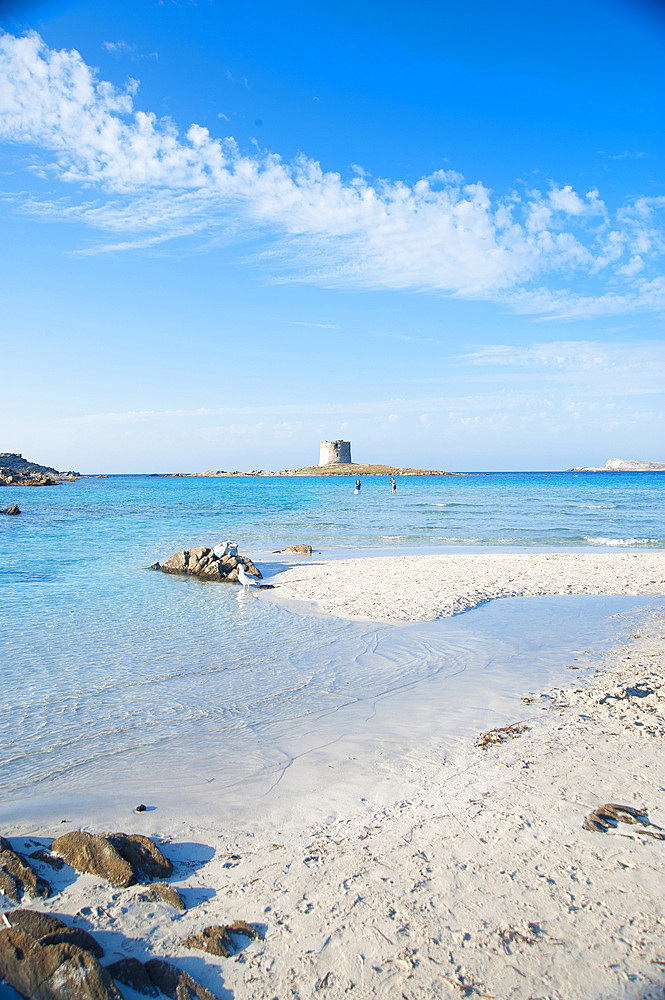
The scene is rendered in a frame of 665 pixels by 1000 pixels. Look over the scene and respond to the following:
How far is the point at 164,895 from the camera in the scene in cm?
337

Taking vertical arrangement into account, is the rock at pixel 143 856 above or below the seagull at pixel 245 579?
above

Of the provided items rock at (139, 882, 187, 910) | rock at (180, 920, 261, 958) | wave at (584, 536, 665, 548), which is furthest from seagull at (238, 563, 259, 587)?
wave at (584, 536, 665, 548)

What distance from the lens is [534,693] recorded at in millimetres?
6961

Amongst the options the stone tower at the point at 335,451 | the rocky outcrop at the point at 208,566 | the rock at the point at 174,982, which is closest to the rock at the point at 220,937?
the rock at the point at 174,982

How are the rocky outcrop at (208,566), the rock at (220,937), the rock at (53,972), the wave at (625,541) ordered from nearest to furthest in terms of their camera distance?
the rock at (53,972), the rock at (220,937), the rocky outcrop at (208,566), the wave at (625,541)

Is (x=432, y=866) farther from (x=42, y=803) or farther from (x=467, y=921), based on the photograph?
(x=42, y=803)

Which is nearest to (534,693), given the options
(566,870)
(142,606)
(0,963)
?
(566,870)

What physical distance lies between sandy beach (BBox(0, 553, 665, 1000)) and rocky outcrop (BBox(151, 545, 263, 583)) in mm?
10743

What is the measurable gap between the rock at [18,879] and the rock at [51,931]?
1.09 feet

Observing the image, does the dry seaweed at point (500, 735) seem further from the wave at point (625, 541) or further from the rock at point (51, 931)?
the wave at point (625, 541)

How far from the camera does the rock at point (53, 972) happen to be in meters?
2.64

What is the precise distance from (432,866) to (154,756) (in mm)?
2821

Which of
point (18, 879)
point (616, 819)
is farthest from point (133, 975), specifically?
point (616, 819)

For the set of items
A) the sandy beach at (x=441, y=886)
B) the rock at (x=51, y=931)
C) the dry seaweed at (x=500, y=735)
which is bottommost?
the dry seaweed at (x=500, y=735)
